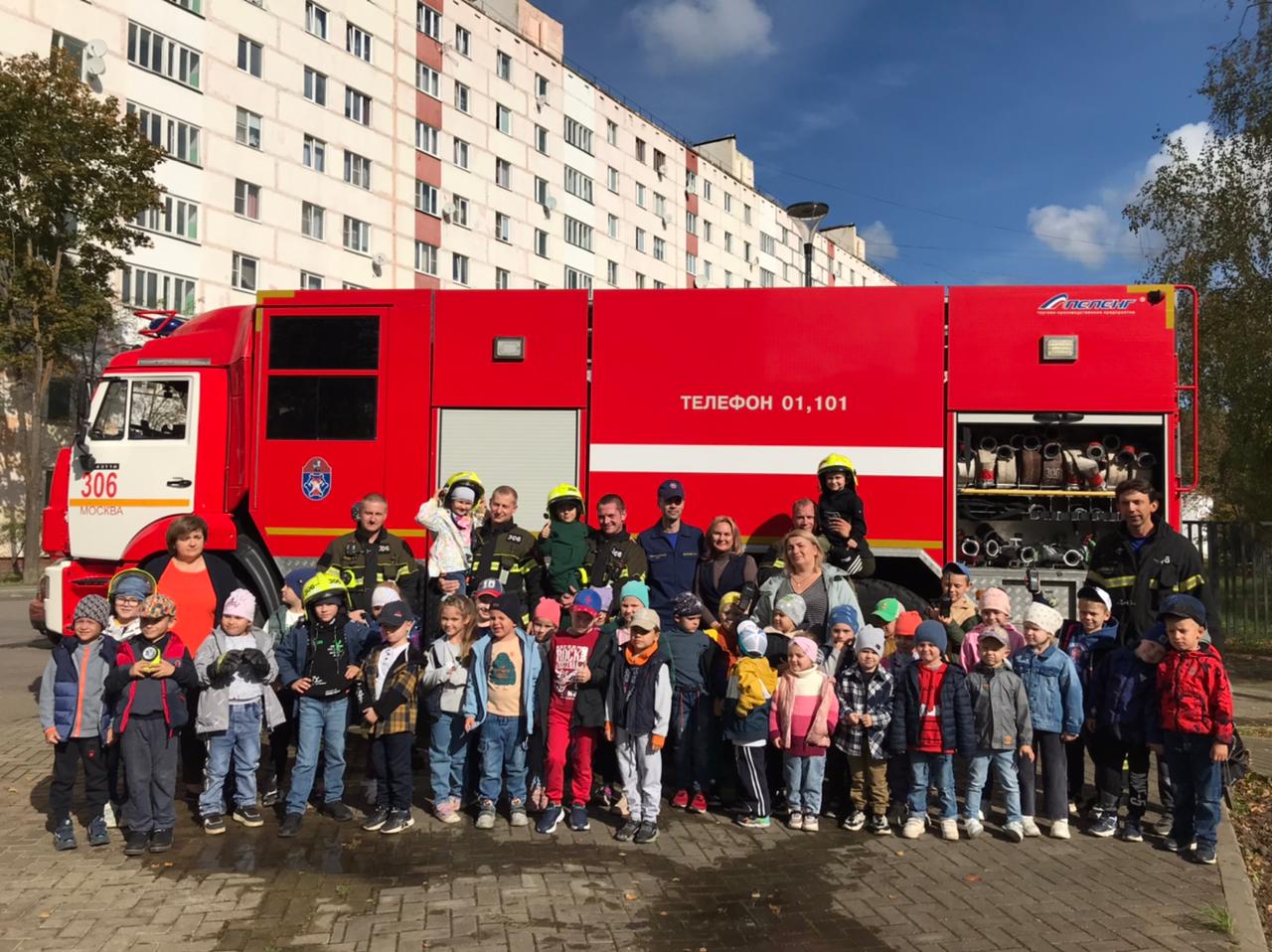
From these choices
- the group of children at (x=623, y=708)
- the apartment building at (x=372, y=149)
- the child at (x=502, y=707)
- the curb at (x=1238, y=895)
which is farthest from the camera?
the apartment building at (x=372, y=149)

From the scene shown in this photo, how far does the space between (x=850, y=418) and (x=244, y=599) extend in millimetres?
4569

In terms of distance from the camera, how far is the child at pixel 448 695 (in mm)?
5465

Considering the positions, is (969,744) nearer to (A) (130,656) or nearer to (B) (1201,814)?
(B) (1201,814)

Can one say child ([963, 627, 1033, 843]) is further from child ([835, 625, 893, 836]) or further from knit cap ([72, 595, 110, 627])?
knit cap ([72, 595, 110, 627])

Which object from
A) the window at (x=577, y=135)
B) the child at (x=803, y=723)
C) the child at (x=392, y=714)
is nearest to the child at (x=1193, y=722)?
the child at (x=803, y=723)

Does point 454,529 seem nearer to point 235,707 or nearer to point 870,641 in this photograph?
point 235,707

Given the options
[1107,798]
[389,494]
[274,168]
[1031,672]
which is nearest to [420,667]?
[389,494]

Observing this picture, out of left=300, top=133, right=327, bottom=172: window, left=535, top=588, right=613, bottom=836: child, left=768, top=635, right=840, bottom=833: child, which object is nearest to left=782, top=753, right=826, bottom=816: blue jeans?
left=768, top=635, right=840, bottom=833: child

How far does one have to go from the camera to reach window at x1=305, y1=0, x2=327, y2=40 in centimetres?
3147

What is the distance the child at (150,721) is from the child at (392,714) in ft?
3.31

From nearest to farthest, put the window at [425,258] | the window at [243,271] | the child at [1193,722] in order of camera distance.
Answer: the child at [1193,722]
the window at [243,271]
the window at [425,258]

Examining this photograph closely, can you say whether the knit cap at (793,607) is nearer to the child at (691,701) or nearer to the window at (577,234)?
the child at (691,701)

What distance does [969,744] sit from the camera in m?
5.30

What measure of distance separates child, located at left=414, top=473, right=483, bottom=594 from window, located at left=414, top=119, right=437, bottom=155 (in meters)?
32.4
